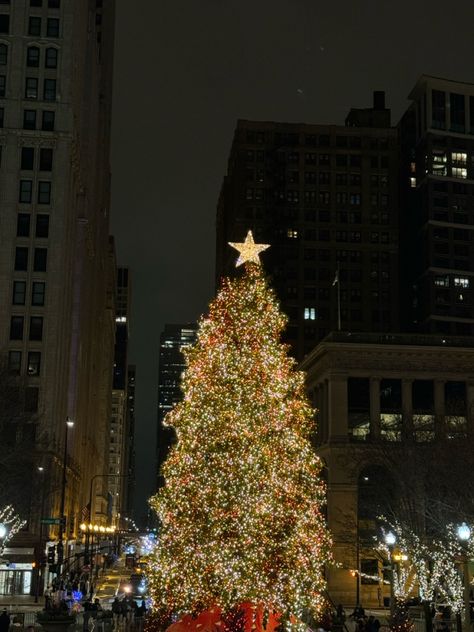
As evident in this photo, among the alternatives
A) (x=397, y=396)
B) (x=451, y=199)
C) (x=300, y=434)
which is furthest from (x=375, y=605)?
(x=451, y=199)

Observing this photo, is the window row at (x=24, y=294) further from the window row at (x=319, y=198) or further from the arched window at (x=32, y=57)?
the window row at (x=319, y=198)

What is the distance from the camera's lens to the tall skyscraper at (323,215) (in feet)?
462

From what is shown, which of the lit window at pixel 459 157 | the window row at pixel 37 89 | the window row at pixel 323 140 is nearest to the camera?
the window row at pixel 37 89

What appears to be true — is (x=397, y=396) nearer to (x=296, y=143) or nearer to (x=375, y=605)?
(x=375, y=605)

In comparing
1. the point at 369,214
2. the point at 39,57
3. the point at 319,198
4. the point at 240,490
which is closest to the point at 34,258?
the point at 39,57

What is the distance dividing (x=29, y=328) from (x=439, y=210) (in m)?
77.4

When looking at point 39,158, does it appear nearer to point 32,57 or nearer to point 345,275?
point 32,57

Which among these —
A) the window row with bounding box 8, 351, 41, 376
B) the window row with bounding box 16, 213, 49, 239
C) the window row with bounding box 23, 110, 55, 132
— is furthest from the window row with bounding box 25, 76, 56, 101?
the window row with bounding box 8, 351, 41, 376

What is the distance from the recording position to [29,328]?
86.2 metres

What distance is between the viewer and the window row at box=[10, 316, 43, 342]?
86.1m

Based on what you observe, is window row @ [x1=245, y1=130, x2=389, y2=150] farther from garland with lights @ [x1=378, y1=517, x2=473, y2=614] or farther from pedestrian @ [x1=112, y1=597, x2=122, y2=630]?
pedestrian @ [x1=112, y1=597, x2=122, y2=630]

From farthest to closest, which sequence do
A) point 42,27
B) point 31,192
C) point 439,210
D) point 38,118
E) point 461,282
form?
point 439,210, point 461,282, point 42,27, point 38,118, point 31,192

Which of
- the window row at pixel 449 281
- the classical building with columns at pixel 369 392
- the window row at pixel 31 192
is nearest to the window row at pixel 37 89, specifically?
the window row at pixel 31 192

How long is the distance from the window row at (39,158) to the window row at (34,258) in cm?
836
